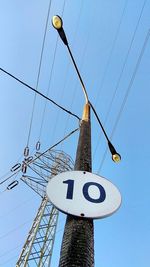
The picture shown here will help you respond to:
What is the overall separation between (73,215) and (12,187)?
22259mm

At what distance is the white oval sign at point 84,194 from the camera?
2.89 m

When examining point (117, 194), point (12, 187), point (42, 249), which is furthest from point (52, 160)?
point (117, 194)

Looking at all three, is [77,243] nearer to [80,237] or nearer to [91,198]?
[80,237]

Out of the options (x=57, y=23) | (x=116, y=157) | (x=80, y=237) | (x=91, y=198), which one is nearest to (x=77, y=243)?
(x=80, y=237)

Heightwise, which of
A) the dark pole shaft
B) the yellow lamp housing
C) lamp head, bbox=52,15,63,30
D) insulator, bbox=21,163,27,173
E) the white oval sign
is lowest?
the dark pole shaft

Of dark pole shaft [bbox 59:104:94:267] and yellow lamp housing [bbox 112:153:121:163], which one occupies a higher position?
yellow lamp housing [bbox 112:153:121:163]

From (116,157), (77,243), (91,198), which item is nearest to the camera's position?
(77,243)

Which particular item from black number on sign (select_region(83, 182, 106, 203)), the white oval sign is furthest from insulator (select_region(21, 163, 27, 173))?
black number on sign (select_region(83, 182, 106, 203))

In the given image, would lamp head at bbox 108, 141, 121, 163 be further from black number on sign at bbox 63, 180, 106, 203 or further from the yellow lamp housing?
black number on sign at bbox 63, 180, 106, 203

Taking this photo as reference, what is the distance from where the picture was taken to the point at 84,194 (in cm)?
307

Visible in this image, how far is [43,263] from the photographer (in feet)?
77.6

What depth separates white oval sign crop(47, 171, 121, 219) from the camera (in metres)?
2.89

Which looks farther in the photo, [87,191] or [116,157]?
[116,157]

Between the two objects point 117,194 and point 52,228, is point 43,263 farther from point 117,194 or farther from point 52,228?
point 117,194
